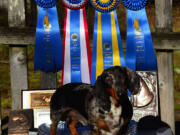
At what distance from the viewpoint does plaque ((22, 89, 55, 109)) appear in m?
2.12

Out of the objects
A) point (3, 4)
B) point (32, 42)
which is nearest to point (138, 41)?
point (32, 42)

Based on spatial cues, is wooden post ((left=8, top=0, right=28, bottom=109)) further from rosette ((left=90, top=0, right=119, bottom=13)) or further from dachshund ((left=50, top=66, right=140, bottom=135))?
dachshund ((left=50, top=66, right=140, bottom=135))

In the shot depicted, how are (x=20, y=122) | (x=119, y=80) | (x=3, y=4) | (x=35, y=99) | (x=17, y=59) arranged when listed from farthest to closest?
(x=3, y=4)
(x=17, y=59)
(x=35, y=99)
(x=20, y=122)
(x=119, y=80)

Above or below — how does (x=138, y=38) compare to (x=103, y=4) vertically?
below

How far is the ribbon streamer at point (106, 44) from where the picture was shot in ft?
7.16

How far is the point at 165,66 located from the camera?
2.30 m

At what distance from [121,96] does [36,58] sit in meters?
1.06

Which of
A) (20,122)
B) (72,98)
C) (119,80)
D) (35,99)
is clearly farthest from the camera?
(35,99)

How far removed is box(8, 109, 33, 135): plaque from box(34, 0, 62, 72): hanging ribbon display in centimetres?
39

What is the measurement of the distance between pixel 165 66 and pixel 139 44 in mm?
329

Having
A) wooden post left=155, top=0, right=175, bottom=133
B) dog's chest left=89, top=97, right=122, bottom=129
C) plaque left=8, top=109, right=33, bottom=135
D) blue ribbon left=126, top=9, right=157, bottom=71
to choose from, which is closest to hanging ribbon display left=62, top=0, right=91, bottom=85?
blue ribbon left=126, top=9, right=157, bottom=71

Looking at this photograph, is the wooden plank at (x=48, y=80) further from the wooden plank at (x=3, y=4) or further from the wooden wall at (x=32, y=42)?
the wooden plank at (x=3, y=4)

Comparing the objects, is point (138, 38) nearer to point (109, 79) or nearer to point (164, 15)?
point (164, 15)

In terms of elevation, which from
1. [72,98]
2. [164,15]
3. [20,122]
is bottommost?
[20,122]
